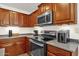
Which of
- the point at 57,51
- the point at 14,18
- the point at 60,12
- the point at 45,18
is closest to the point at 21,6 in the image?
the point at 14,18

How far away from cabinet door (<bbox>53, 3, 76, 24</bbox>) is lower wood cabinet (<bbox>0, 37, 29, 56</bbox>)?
399mm

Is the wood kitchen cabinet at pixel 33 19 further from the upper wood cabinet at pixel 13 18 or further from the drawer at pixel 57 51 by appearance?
the drawer at pixel 57 51

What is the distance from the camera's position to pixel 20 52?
126 centimetres

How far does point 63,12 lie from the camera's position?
3.95 ft

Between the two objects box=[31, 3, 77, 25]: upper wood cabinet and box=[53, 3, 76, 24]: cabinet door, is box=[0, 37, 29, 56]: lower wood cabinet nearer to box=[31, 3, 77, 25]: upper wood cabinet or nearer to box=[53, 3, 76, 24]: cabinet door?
box=[31, 3, 77, 25]: upper wood cabinet

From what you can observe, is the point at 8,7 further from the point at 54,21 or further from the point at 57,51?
the point at 57,51

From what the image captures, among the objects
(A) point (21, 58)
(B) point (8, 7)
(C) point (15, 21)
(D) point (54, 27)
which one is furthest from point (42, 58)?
(B) point (8, 7)

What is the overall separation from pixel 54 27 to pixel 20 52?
45 centimetres

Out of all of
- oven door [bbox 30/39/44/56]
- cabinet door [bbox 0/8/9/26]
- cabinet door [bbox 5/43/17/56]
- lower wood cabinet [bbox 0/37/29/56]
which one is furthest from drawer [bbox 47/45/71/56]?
cabinet door [bbox 0/8/9/26]

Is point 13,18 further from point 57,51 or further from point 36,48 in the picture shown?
point 57,51

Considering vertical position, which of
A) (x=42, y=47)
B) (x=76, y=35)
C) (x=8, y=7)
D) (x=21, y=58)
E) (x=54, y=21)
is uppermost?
(x=8, y=7)

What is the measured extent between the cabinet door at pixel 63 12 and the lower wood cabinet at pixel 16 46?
0.40 meters

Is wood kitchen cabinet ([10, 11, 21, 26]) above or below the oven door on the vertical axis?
above

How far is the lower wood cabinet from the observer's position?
1.23 metres
